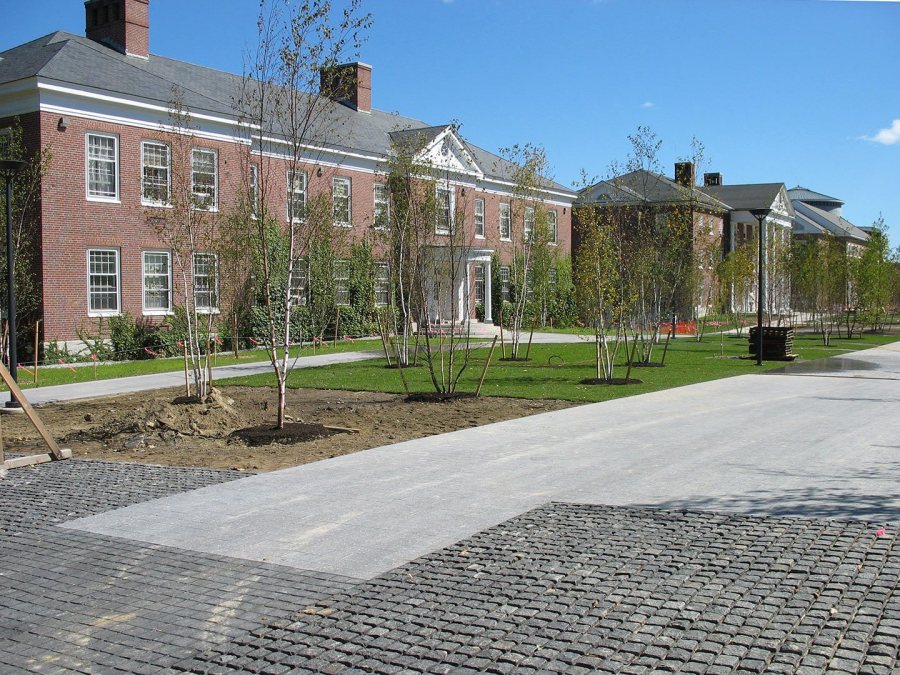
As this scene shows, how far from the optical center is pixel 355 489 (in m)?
8.36

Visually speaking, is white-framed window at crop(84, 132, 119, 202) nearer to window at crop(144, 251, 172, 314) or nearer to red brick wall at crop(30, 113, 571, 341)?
red brick wall at crop(30, 113, 571, 341)

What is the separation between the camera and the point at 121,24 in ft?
98.2

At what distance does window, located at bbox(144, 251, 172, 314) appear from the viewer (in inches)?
1105

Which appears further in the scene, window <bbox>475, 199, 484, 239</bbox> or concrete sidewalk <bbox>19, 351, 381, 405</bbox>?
window <bbox>475, 199, 484, 239</bbox>

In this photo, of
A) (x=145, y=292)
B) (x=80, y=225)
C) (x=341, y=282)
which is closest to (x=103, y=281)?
(x=145, y=292)

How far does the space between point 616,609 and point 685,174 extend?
2264cm

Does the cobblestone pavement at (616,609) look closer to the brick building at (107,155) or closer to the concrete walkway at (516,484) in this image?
the concrete walkway at (516,484)

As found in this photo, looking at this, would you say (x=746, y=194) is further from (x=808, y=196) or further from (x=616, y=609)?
(x=616, y=609)

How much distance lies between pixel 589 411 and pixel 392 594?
8945 millimetres

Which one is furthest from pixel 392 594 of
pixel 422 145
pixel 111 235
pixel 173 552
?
pixel 111 235

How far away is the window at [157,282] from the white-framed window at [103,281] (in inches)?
41.9

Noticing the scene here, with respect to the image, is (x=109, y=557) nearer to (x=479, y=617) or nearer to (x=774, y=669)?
(x=479, y=617)

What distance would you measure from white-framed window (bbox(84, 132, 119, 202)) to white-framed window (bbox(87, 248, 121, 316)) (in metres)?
1.66

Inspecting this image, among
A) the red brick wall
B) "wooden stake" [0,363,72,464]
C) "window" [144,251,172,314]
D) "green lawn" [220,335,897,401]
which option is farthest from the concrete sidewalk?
"wooden stake" [0,363,72,464]
